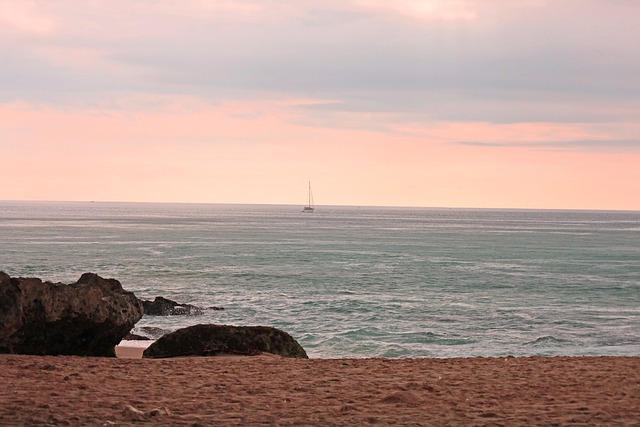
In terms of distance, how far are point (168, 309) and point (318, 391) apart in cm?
2679

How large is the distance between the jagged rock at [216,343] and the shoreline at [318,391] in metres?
1.64

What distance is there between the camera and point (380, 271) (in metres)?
62.7

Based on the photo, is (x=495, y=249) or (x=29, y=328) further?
(x=495, y=249)

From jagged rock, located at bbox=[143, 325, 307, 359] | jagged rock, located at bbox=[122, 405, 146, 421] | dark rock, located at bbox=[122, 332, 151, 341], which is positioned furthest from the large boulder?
dark rock, located at bbox=[122, 332, 151, 341]

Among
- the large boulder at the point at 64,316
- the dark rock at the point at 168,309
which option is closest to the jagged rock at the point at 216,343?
the large boulder at the point at 64,316

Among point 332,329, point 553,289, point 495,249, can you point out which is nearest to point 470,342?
point 332,329

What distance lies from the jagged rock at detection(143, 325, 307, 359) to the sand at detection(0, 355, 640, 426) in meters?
1.47

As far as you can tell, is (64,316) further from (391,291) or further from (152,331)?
(391,291)

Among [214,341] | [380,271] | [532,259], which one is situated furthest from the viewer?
[532,259]

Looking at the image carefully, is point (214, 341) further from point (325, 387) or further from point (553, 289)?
point (553, 289)

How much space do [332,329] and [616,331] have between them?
10963mm

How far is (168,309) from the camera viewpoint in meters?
38.9

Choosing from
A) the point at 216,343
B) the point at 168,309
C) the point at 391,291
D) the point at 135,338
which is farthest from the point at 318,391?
the point at 391,291

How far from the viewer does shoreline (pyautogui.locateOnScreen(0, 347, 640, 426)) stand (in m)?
10.9
